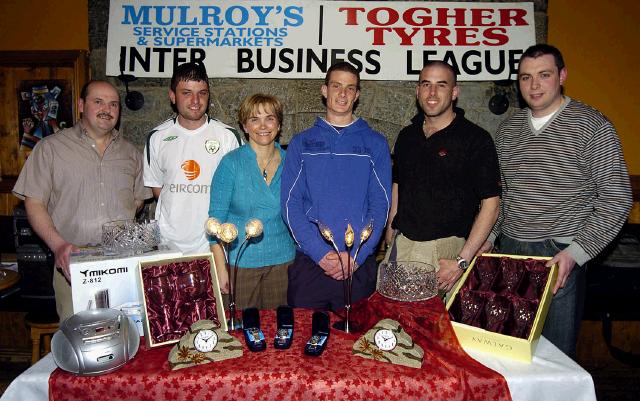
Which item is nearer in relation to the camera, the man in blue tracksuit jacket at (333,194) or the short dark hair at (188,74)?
the man in blue tracksuit jacket at (333,194)

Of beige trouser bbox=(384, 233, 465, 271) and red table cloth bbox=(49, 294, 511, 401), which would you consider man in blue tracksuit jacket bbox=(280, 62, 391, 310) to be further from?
red table cloth bbox=(49, 294, 511, 401)

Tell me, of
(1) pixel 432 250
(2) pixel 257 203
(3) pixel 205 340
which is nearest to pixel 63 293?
(2) pixel 257 203

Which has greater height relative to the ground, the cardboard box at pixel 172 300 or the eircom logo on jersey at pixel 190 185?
the eircom logo on jersey at pixel 190 185

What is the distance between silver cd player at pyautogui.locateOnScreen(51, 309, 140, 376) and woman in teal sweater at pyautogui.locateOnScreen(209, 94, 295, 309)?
836 millimetres

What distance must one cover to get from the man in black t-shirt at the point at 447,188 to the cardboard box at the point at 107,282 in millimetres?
1264

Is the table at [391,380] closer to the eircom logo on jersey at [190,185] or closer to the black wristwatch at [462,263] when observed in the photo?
the black wristwatch at [462,263]

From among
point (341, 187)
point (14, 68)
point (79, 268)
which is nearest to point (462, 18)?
point (341, 187)

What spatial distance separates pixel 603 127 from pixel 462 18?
6.01 ft

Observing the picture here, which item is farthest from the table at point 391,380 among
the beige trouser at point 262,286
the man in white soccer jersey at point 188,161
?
the man in white soccer jersey at point 188,161

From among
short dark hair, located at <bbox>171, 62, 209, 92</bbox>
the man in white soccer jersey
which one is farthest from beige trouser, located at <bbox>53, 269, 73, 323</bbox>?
short dark hair, located at <bbox>171, 62, 209, 92</bbox>

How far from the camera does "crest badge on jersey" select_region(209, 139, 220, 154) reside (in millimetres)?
2695

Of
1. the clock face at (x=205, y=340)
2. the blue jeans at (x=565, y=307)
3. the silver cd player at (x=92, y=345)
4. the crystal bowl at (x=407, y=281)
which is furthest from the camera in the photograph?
the blue jeans at (x=565, y=307)

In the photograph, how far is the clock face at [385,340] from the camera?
157 cm

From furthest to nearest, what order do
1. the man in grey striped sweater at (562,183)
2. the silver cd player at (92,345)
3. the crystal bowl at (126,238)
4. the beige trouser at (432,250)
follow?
the beige trouser at (432,250) → the man in grey striped sweater at (562,183) → the crystal bowl at (126,238) → the silver cd player at (92,345)
